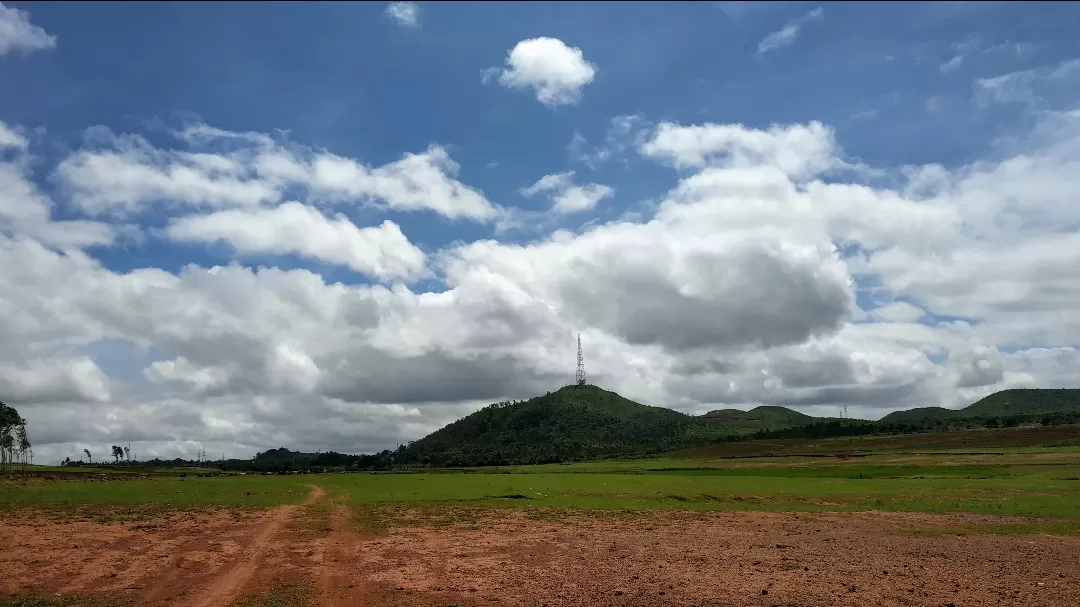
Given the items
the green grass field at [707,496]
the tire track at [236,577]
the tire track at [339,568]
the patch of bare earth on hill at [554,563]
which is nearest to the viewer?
the tire track at [236,577]

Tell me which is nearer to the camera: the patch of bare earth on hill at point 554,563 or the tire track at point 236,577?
the tire track at point 236,577

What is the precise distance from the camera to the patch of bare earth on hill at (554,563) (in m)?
20.6

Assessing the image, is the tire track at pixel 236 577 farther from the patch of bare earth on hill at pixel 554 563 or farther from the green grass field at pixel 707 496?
the green grass field at pixel 707 496

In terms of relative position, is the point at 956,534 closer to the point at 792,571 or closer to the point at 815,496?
the point at 792,571

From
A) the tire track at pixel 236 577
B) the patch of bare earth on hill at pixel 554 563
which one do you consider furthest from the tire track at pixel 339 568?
the tire track at pixel 236 577

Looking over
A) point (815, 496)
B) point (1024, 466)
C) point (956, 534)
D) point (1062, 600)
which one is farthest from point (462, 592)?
point (1024, 466)

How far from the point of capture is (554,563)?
26.3 metres

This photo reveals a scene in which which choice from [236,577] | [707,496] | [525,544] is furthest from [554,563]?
[707,496]

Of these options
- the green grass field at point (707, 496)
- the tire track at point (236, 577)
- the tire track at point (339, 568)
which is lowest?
the green grass field at point (707, 496)

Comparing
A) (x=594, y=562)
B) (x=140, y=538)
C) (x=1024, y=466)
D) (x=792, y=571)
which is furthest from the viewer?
(x=1024, y=466)

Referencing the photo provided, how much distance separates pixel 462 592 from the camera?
21.4 m

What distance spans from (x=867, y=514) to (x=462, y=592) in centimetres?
3252

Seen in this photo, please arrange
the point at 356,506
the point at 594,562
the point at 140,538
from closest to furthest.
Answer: the point at 594,562 < the point at 140,538 < the point at 356,506

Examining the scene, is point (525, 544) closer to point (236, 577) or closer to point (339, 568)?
point (339, 568)
